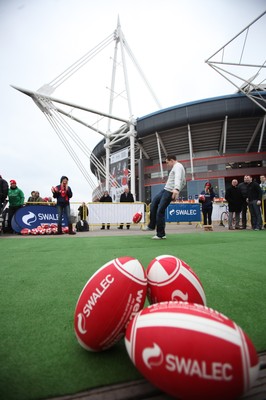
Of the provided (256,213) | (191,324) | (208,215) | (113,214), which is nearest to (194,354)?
(191,324)

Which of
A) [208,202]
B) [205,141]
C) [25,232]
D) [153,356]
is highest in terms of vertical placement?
[205,141]

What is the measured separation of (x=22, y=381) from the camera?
3.32 feet

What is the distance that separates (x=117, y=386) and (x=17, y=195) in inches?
378

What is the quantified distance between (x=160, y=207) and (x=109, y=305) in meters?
4.58

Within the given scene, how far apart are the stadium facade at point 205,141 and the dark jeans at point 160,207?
24887mm

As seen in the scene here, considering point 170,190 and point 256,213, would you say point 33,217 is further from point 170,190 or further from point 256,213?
point 256,213

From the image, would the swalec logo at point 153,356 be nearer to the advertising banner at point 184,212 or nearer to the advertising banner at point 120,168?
the advertising banner at point 184,212

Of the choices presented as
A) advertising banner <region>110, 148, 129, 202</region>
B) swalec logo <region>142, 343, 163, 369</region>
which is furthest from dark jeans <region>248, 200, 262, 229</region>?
advertising banner <region>110, 148, 129, 202</region>

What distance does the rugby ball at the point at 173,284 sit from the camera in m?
1.43

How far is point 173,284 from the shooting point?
4.76ft

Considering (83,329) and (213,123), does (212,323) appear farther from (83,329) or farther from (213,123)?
(213,123)

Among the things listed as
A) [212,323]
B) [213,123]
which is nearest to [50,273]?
[212,323]

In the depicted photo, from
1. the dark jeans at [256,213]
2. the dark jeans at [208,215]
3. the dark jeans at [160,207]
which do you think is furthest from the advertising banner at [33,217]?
the dark jeans at [256,213]

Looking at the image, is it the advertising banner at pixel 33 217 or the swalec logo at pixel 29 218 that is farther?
the swalec logo at pixel 29 218
